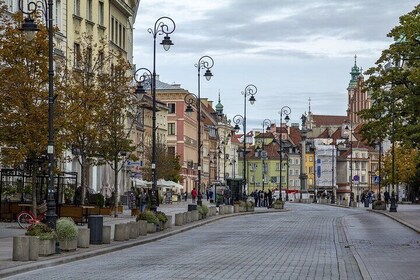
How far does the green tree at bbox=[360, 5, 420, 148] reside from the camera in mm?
45844

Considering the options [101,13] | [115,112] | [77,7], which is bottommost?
[115,112]

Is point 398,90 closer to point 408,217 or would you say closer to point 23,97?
point 23,97

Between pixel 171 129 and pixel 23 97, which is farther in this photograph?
pixel 171 129

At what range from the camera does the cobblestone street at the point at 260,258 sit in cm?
2283

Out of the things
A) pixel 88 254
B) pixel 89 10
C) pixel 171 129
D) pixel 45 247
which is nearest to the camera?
pixel 45 247

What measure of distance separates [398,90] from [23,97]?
1674 centimetres

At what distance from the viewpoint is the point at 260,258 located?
28234 millimetres

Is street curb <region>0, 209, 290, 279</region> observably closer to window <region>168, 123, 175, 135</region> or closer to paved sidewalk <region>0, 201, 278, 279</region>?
paved sidewalk <region>0, 201, 278, 279</region>

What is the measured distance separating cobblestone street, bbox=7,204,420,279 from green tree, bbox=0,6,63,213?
6.27 meters

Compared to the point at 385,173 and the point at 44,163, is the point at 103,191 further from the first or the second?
the point at 385,173

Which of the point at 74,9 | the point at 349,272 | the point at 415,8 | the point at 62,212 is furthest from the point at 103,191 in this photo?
the point at 349,272

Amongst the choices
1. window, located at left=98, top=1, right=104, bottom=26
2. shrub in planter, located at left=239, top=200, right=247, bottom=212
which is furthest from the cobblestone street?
shrub in planter, located at left=239, top=200, right=247, bottom=212

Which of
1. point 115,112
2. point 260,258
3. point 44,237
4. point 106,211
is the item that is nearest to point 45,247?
point 44,237

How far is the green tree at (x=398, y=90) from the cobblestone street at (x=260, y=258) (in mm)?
6266
